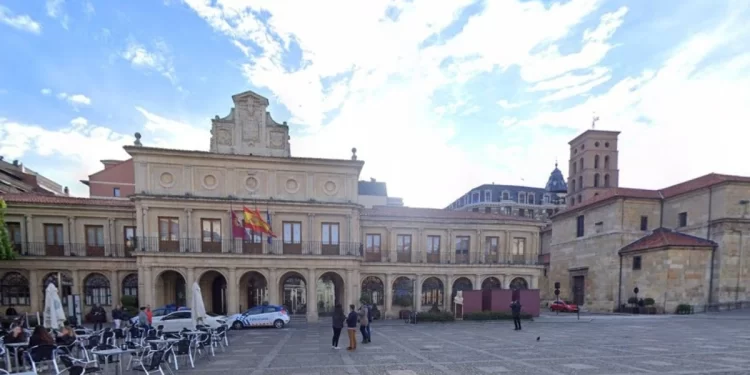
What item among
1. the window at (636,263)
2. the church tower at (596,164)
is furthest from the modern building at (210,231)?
the church tower at (596,164)

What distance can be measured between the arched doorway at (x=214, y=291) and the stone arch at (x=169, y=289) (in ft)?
4.70

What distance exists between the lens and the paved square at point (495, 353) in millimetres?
10578

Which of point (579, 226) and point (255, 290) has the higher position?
point (579, 226)

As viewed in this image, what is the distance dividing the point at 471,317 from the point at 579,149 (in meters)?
42.9

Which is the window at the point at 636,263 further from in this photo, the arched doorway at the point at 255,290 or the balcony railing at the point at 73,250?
the balcony railing at the point at 73,250

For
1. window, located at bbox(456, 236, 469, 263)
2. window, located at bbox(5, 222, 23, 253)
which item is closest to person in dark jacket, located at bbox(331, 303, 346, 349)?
window, located at bbox(456, 236, 469, 263)

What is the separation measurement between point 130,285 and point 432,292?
957 inches

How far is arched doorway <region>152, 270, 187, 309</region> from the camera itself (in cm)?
2534

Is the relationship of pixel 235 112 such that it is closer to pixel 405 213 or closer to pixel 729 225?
pixel 405 213

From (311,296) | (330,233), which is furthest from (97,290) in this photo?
(330,233)

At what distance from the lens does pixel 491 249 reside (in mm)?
31281

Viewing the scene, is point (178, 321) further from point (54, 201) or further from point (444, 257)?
point (444, 257)

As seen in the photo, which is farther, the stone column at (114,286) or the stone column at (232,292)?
the stone column at (114,286)

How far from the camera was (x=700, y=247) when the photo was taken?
29.3 m
